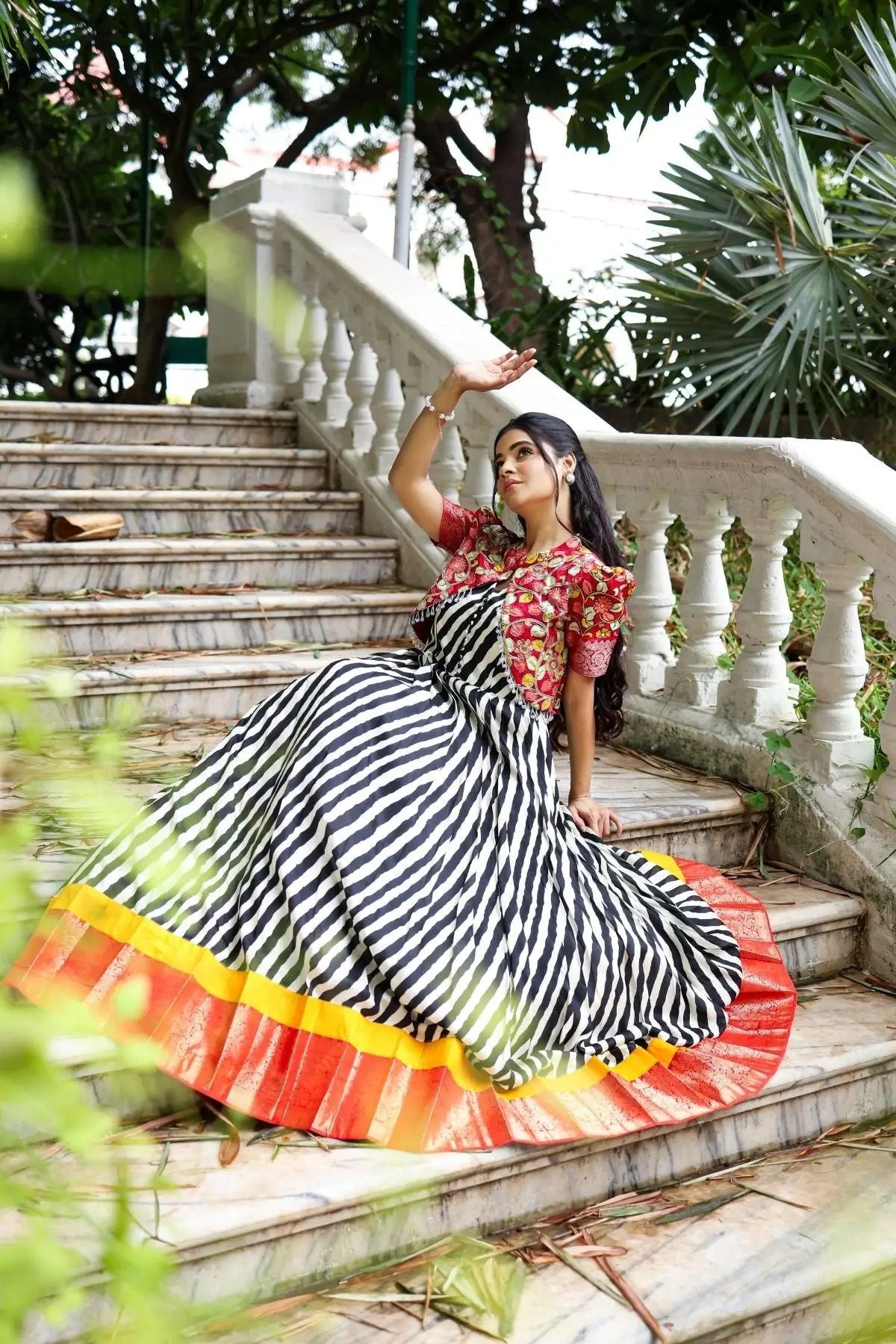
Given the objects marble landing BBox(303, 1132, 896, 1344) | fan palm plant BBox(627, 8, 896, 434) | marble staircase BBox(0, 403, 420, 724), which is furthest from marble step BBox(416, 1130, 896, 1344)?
fan palm plant BBox(627, 8, 896, 434)

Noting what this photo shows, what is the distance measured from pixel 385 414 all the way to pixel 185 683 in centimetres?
150

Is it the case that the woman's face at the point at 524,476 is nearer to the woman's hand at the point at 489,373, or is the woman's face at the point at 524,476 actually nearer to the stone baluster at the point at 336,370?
the woman's hand at the point at 489,373

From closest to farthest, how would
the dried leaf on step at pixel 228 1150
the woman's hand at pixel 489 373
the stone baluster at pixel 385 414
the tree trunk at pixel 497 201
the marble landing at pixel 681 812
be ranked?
the dried leaf on step at pixel 228 1150 < the woman's hand at pixel 489 373 < the marble landing at pixel 681 812 < the stone baluster at pixel 385 414 < the tree trunk at pixel 497 201

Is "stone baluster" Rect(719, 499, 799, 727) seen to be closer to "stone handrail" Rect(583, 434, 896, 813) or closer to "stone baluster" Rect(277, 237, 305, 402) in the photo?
"stone handrail" Rect(583, 434, 896, 813)

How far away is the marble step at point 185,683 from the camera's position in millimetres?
3109

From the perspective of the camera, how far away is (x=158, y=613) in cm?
356

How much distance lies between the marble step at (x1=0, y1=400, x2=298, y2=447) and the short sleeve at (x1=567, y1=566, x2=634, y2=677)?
269cm

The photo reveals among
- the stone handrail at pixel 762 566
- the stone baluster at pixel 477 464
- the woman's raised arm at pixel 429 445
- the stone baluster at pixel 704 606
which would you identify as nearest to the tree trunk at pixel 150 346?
the stone baluster at pixel 477 464

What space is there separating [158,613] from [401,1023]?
191 cm

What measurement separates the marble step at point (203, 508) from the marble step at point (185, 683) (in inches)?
30.5

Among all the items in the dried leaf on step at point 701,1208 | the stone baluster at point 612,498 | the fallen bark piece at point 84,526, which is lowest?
the dried leaf on step at point 701,1208

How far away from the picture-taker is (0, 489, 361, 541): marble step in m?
3.98

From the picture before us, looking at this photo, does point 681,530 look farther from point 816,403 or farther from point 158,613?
point 158,613

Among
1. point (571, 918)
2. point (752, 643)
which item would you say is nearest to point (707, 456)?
point (752, 643)
